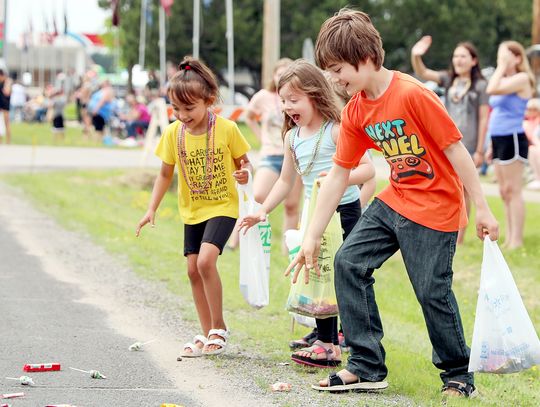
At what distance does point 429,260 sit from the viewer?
5297mm

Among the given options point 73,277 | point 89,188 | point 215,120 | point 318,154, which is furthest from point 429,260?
point 89,188

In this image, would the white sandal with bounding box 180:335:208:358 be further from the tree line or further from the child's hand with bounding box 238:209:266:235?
the tree line

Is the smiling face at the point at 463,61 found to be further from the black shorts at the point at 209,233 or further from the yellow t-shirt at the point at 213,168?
the black shorts at the point at 209,233

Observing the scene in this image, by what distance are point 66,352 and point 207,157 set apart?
133 centimetres

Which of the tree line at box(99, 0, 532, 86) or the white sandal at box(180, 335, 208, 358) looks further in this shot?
the tree line at box(99, 0, 532, 86)

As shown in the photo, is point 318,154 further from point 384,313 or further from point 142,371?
point 384,313

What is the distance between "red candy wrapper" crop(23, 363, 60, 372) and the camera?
19.2 feet

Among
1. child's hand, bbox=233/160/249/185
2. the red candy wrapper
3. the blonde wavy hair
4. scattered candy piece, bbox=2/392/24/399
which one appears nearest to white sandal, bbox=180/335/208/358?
the red candy wrapper

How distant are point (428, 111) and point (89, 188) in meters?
11.9

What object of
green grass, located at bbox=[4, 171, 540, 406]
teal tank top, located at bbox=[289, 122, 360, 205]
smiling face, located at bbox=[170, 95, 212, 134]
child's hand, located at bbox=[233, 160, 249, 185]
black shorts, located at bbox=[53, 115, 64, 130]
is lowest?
black shorts, located at bbox=[53, 115, 64, 130]

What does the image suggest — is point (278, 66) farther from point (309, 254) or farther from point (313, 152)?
point (309, 254)

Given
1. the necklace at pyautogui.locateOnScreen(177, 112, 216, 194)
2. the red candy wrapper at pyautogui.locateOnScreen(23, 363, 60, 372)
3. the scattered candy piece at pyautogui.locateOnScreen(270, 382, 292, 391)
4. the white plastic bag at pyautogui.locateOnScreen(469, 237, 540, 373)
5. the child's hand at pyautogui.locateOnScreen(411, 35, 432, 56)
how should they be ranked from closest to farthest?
the white plastic bag at pyautogui.locateOnScreen(469, 237, 540, 373) < the scattered candy piece at pyautogui.locateOnScreen(270, 382, 292, 391) < the red candy wrapper at pyautogui.locateOnScreen(23, 363, 60, 372) < the necklace at pyautogui.locateOnScreen(177, 112, 216, 194) < the child's hand at pyautogui.locateOnScreen(411, 35, 432, 56)

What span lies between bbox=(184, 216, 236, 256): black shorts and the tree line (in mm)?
44542

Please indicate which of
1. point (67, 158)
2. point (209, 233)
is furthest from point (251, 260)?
point (67, 158)
